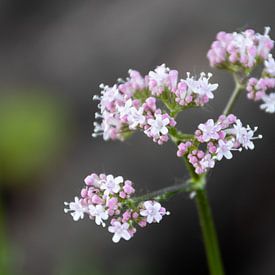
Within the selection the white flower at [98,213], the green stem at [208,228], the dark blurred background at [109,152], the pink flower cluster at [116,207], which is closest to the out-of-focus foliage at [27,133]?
the dark blurred background at [109,152]

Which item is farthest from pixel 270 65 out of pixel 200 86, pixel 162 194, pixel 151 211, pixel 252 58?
pixel 151 211

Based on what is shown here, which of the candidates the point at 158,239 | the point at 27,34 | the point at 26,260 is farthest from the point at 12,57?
the point at 158,239

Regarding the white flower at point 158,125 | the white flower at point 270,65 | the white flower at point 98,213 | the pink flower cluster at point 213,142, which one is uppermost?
the white flower at point 270,65

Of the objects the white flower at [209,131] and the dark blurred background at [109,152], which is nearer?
the white flower at [209,131]

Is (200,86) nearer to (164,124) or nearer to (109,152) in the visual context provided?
(164,124)

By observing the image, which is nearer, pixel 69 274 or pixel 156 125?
pixel 156 125

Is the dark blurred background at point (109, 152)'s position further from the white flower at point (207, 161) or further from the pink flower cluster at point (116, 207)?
the white flower at point (207, 161)

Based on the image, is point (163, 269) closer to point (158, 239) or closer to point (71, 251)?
point (158, 239)
